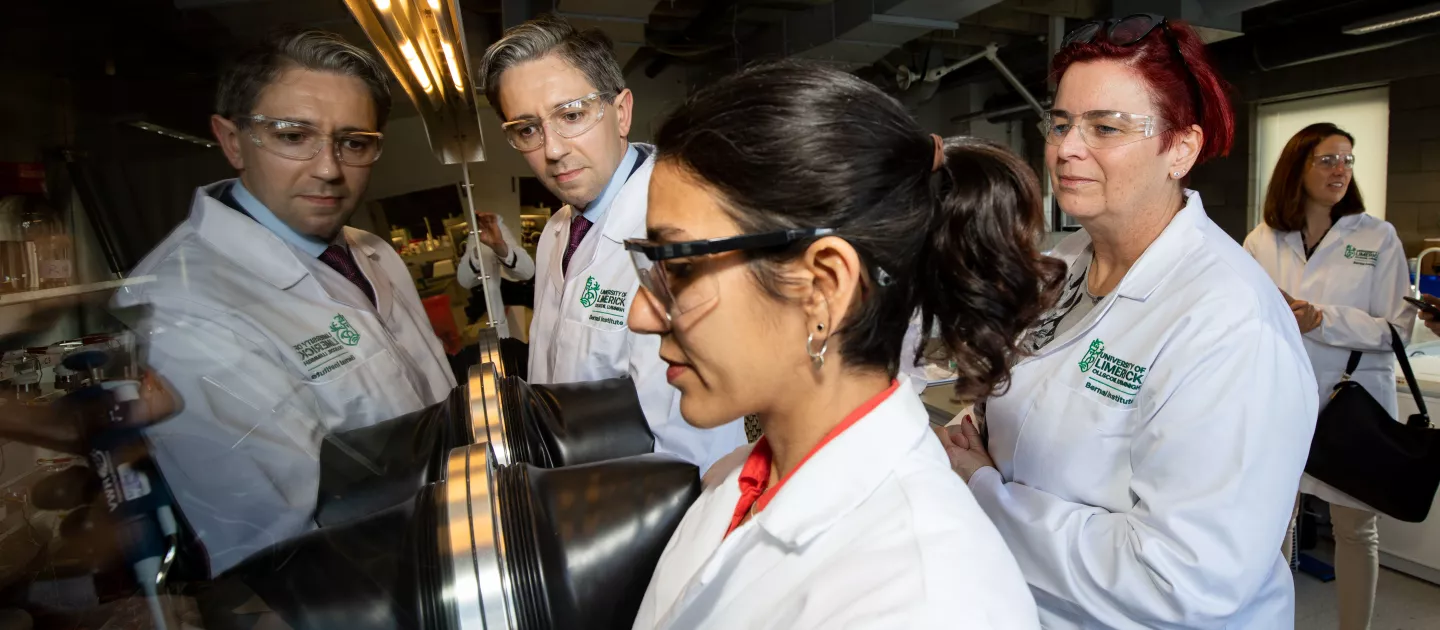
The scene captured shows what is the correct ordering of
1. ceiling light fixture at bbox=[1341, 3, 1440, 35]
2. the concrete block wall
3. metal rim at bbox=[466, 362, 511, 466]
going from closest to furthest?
1. metal rim at bbox=[466, 362, 511, 466]
2. ceiling light fixture at bbox=[1341, 3, 1440, 35]
3. the concrete block wall

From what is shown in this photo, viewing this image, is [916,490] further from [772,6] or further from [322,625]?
[772,6]

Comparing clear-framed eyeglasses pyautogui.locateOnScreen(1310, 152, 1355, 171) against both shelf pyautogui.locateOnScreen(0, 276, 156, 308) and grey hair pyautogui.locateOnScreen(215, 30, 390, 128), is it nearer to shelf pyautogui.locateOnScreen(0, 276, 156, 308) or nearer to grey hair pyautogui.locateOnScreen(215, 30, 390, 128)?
grey hair pyautogui.locateOnScreen(215, 30, 390, 128)

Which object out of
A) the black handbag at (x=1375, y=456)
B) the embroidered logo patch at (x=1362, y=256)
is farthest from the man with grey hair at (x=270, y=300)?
the embroidered logo patch at (x=1362, y=256)

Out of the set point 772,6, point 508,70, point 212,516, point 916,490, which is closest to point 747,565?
point 916,490

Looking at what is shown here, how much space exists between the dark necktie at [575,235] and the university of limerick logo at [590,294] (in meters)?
0.22

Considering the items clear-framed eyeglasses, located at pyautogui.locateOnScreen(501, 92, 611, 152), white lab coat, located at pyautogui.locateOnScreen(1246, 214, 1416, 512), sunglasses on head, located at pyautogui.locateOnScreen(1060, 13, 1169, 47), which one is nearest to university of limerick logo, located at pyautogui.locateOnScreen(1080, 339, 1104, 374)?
sunglasses on head, located at pyautogui.locateOnScreen(1060, 13, 1169, 47)

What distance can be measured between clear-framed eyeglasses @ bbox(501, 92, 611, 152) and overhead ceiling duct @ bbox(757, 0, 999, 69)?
254 cm

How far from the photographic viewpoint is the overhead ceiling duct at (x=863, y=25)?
4.13 m

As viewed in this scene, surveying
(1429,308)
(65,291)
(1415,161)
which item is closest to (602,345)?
(65,291)

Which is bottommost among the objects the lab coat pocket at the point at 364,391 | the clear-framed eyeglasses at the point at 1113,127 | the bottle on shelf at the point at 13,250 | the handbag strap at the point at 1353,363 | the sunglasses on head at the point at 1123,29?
the handbag strap at the point at 1353,363

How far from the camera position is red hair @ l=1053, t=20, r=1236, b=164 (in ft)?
4.34

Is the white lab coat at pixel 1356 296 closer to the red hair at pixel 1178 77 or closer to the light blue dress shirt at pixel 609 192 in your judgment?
the red hair at pixel 1178 77

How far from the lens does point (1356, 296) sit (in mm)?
2963

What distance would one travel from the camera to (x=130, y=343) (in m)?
0.46
